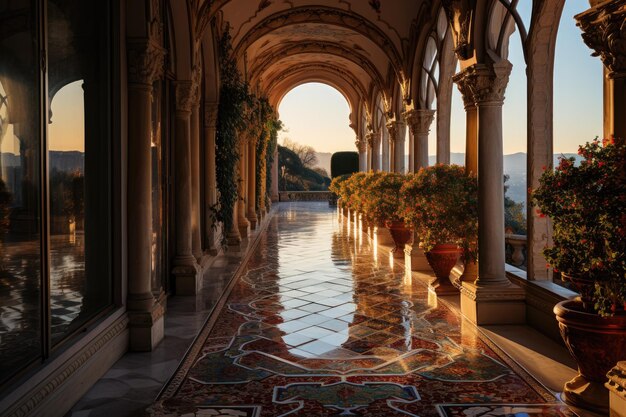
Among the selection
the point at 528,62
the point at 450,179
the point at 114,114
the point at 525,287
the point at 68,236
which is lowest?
the point at 525,287

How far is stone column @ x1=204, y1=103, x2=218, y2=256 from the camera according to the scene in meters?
9.71

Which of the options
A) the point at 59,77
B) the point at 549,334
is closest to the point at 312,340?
the point at 549,334

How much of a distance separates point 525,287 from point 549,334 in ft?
2.25

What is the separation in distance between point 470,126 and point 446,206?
1.03 meters

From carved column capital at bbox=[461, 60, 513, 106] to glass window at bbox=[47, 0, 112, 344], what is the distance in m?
3.78

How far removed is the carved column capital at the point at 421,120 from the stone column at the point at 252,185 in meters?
6.58

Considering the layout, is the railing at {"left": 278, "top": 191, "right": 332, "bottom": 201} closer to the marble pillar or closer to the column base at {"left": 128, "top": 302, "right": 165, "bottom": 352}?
the marble pillar

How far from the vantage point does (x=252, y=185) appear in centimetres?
1658

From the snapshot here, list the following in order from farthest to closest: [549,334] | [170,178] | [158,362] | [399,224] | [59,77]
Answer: [399,224] → [170,178] → [549,334] → [158,362] → [59,77]

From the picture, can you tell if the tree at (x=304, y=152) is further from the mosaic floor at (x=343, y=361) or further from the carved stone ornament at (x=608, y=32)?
the carved stone ornament at (x=608, y=32)

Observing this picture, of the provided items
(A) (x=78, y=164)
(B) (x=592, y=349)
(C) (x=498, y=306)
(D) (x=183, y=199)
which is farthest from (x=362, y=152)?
(B) (x=592, y=349)

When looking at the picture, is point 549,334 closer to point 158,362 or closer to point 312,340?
point 312,340

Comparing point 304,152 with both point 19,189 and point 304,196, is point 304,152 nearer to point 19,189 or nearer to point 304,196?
point 304,196

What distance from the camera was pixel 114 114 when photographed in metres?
4.82
